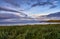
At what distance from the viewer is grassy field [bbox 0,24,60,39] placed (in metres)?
2.86

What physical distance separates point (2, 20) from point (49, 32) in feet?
2.59

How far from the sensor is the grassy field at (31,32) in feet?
9.39

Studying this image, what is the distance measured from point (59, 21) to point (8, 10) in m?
0.87

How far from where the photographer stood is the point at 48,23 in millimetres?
2982

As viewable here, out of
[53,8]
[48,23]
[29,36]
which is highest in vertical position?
[53,8]

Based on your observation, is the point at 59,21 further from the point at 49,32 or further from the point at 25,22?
the point at 25,22

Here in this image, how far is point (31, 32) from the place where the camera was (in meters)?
2.92

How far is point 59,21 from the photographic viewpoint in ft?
9.88

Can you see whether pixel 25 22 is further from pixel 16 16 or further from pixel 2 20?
pixel 2 20

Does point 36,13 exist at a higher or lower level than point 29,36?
higher

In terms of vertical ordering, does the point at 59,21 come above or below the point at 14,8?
below

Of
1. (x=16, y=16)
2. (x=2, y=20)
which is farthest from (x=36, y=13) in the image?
(x=2, y=20)

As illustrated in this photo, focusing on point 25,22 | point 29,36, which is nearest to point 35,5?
point 25,22

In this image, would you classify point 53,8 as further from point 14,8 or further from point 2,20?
point 2,20
